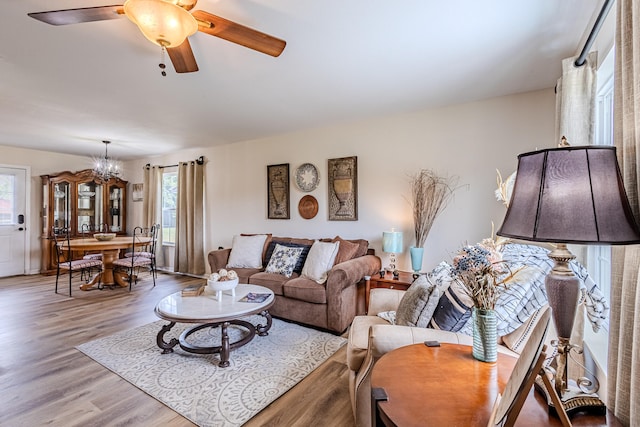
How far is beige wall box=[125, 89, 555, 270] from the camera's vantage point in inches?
119

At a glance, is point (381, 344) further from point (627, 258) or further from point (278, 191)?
point (278, 191)

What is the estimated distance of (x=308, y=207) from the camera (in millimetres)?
4312

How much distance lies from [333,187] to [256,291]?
1.79 metres

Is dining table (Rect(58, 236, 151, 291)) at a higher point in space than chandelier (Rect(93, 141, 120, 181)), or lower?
lower

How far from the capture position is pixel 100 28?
1898mm

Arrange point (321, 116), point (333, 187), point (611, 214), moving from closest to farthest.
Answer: point (611, 214) < point (321, 116) < point (333, 187)

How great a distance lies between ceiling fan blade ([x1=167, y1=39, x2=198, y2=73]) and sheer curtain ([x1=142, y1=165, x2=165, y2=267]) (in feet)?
15.6

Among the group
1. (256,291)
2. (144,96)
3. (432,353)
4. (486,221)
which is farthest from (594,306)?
(144,96)

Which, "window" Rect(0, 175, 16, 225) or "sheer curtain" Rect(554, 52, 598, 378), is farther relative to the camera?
"window" Rect(0, 175, 16, 225)

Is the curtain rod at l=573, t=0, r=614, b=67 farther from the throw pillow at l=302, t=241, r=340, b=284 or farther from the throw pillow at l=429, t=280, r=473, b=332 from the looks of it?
the throw pillow at l=302, t=241, r=340, b=284

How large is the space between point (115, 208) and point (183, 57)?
20.1ft

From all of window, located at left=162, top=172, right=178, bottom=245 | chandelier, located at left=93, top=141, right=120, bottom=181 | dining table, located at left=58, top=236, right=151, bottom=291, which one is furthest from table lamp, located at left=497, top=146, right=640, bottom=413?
window, located at left=162, top=172, right=178, bottom=245

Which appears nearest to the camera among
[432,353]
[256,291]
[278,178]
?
[432,353]

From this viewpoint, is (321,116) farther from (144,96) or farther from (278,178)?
(144,96)
